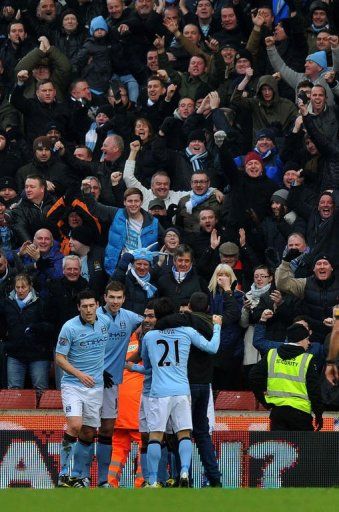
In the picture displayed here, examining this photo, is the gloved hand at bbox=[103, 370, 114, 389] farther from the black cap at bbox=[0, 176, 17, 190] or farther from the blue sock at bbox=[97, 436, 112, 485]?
the black cap at bbox=[0, 176, 17, 190]

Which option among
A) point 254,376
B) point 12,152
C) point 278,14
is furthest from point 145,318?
point 278,14

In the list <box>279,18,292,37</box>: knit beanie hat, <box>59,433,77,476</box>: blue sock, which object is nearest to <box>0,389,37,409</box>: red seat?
<box>59,433,77,476</box>: blue sock

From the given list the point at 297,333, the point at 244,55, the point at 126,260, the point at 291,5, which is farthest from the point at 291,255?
the point at 291,5

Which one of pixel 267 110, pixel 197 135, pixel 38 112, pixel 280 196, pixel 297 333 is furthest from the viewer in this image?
pixel 38 112

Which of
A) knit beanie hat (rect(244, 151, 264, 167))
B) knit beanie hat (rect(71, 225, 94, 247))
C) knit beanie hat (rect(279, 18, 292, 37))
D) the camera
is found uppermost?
knit beanie hat (rect(279, 18, 292, 37))

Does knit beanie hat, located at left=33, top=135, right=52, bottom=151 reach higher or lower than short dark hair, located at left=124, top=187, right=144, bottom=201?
higher

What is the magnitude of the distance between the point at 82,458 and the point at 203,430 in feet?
4.16

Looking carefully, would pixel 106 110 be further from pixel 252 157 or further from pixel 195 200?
pixel 252 157

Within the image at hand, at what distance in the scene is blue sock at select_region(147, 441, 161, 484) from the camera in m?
15.8

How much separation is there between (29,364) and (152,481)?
4.26m

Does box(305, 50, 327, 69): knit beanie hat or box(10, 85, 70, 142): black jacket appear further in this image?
box(10, 85, 70, 142): black jacket

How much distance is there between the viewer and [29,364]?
64.5ft

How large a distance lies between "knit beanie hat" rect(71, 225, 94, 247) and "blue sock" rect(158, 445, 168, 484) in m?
4.53

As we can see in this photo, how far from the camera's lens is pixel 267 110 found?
74.4ft
